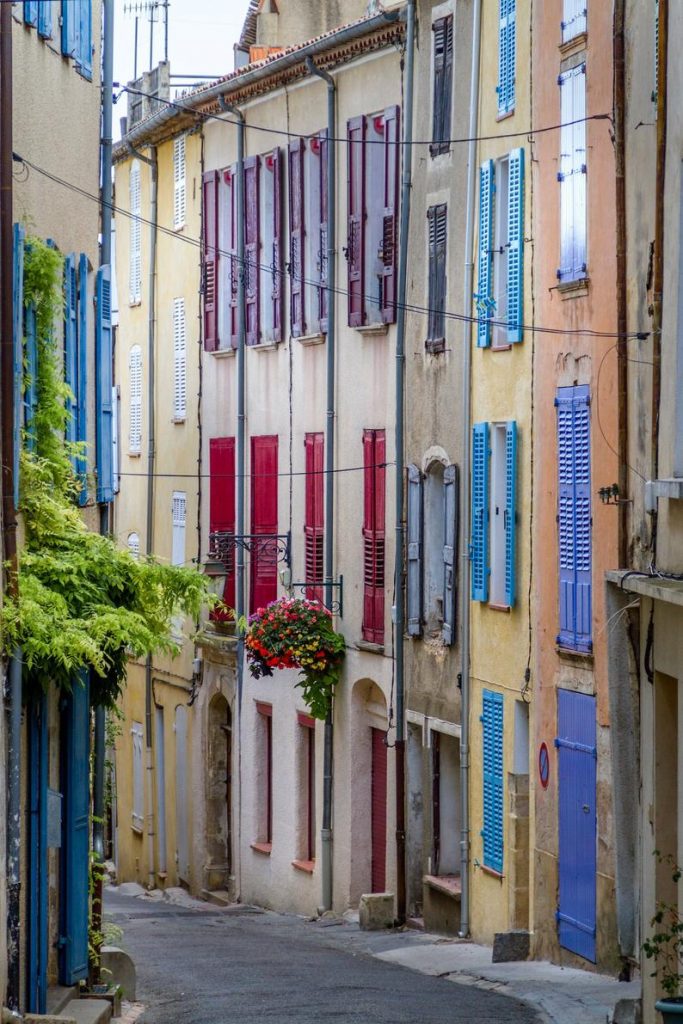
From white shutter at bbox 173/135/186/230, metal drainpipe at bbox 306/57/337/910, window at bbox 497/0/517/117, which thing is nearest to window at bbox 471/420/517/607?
window at bbox 497/0/517/117

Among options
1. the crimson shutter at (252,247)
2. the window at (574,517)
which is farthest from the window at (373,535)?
the window at (574,517)

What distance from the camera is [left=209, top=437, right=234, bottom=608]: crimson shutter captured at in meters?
27.6

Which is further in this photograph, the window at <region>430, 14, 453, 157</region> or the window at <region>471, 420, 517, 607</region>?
the window at <region>430, 14, 453, 157</region>

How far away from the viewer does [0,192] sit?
1213 cm

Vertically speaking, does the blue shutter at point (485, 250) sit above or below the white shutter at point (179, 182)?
below

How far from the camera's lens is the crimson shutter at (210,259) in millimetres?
28328

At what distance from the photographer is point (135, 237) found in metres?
33.1

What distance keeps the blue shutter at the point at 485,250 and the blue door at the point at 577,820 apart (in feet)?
13.7

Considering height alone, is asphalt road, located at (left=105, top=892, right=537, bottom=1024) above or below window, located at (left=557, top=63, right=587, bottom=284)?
below

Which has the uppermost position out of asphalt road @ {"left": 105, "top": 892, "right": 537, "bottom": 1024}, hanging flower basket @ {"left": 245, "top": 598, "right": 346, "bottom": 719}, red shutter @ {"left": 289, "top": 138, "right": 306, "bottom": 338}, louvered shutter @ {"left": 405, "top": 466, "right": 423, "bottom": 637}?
red shutter @ {"left": 289, "top": 138, "right": 306, "bottom": 338}

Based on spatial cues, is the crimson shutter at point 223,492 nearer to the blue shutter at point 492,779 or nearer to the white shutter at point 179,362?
the white shutter at point 179,362

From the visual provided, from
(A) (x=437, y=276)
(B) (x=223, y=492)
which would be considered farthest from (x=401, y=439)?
(B) (x=223, y=492)

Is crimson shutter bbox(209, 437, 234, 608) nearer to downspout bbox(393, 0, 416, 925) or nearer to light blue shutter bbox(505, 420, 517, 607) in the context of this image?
downspout bbox(393, 0, 416, 925)

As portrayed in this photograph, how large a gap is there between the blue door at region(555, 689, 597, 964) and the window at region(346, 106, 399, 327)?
21.1ft
